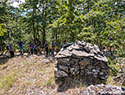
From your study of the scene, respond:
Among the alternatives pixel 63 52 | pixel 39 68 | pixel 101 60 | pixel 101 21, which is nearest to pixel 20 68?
pixel 39 68

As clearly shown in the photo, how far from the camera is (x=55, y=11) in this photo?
12.7m

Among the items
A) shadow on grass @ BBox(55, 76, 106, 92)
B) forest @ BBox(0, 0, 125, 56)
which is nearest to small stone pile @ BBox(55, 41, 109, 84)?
shadow on grass @ BBox(55, 76, 106, 92)

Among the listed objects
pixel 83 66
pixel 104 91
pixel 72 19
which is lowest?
pixel 104 91

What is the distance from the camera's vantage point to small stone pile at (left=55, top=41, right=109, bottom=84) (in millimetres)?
5340

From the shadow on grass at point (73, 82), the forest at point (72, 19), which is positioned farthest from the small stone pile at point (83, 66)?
the forest at point (72, 19)

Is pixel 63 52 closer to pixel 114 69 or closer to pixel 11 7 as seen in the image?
pixel 114 69

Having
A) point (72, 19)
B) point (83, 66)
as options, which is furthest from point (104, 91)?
point (72, 19)

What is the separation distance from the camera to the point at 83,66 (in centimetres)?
543

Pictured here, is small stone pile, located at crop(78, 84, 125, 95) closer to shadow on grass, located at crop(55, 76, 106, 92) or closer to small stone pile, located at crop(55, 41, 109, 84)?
shadow on grass, located at crop(55, 76, 106, 92)

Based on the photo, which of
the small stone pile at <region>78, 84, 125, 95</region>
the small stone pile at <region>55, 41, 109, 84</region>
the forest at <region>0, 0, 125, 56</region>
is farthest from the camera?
the forest at <region>0, 0, 125, 56</region>

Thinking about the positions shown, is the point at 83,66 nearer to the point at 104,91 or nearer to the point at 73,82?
the point at 73,82

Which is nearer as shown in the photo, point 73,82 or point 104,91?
point 104,91

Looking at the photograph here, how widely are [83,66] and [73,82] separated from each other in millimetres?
1069

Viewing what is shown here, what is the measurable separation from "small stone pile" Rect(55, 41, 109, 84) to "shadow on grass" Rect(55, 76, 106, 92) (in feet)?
0.19
